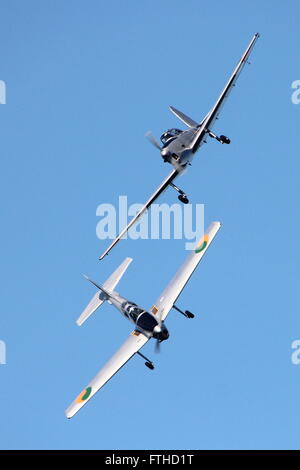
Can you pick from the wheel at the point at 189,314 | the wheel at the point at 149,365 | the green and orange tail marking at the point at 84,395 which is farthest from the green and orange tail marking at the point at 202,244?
the green and orange tail marking at the point at 84,395

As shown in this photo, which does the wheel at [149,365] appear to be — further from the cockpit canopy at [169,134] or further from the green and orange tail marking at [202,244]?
the cockpit canopy at [169,134]

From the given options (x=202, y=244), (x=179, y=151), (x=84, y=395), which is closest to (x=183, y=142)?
(x=179, y=151)

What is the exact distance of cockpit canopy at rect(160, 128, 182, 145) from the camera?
3757 inches

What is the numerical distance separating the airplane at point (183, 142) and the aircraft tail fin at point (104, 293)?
451 cm

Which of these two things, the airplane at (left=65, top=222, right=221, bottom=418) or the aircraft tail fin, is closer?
the airplane at (left=65, top=222, right=221, bottom=418)

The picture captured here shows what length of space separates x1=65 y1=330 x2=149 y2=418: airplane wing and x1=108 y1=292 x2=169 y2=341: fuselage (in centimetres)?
103

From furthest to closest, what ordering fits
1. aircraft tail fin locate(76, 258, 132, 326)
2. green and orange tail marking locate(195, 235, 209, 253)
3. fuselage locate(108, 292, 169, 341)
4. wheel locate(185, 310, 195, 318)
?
aircraft tail fin locate(76, 258, 132, 326) < green and orange tail marking locate(195, 235, 209, 253) < wheel locate(185, 310, 195, 318) < fuselage locate(108, 292, 169, 341)

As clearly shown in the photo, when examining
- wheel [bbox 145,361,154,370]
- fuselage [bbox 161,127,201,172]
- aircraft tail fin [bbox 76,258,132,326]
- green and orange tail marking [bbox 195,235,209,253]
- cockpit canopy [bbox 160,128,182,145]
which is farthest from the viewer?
aircraft tail fin [bbox 76,258,132,326]

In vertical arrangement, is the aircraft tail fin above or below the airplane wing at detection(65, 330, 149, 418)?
above

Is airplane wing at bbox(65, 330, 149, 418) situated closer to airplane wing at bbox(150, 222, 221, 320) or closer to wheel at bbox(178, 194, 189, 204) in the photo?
airplane wing at bbox(150, 222, 221, 320)

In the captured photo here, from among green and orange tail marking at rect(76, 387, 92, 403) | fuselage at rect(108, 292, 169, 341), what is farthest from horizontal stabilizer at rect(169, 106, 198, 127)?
green and orange tail marking at rect(76, 387, 92, 403)

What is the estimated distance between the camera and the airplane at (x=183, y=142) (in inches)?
3642

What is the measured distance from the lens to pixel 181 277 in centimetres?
8981
